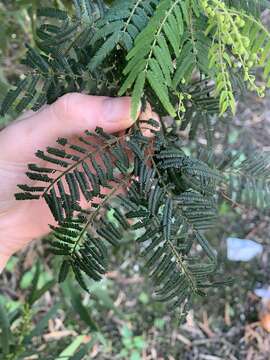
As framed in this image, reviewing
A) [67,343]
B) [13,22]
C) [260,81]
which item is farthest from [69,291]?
[260,81]

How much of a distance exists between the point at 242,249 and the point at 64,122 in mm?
1308

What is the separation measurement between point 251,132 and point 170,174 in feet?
5.11

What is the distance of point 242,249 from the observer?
1.98 m

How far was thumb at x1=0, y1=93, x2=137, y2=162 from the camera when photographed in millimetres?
768

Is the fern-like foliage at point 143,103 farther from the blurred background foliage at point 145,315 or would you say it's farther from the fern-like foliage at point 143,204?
the blurred background foliage at point 145,315

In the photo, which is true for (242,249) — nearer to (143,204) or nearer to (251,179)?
(251,179)

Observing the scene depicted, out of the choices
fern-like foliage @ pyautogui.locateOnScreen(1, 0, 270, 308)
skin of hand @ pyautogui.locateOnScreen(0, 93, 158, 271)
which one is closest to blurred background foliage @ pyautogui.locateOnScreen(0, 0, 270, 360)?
skin of hand @ pyautogui.locateOnScreen(0, 93, 158, 271)

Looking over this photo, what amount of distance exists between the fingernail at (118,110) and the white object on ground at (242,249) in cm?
130

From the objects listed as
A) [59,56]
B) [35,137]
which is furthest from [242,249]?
[59,56]

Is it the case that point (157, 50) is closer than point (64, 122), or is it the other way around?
point (157, 50)

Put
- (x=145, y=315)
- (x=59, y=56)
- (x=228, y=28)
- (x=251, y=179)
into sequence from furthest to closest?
(x=145, y=315) < (x=251, y=179) < (x=59, y=56) < (x=228, y=28)

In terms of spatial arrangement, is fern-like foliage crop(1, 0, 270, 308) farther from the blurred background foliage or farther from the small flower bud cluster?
the blurred background foliage

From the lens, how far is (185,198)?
2.39 ft

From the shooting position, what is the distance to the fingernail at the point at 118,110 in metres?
0.76
